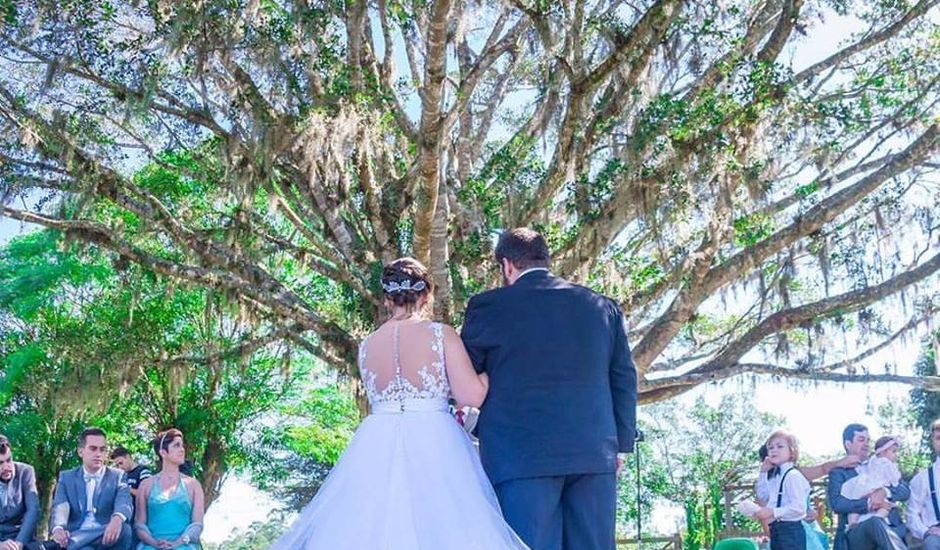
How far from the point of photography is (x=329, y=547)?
3.74 metres

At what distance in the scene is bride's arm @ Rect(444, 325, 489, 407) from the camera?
153 inches

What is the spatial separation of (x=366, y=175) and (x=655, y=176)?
3157 mm

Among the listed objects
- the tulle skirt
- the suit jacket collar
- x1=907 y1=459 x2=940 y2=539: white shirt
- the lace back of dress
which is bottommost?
the tulle skirt

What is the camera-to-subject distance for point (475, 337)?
3918mm

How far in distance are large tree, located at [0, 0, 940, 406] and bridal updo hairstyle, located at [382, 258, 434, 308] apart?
4.86 meters

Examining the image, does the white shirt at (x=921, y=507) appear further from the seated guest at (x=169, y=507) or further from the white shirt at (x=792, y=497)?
the seated guest at (x=169, y=507)

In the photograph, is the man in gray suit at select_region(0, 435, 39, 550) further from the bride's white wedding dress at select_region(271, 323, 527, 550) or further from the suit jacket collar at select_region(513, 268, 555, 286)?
the suit jacket collar at select_region(513, 268, 555, 286)

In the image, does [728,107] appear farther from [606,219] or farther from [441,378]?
[441,378]

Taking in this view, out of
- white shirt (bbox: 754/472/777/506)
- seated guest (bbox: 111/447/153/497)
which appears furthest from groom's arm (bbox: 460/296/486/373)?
Answer: seated guest (bbox: 111/447/153/497)

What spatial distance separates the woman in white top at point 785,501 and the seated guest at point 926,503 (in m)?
0.70

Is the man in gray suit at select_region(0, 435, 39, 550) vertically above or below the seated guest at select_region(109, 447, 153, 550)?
below

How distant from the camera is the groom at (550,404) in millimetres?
3672

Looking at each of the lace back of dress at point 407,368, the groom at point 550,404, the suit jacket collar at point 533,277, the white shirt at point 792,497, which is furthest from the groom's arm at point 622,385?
the white shirt at point 792,497

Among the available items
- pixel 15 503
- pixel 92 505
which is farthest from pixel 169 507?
pixel 15 503
